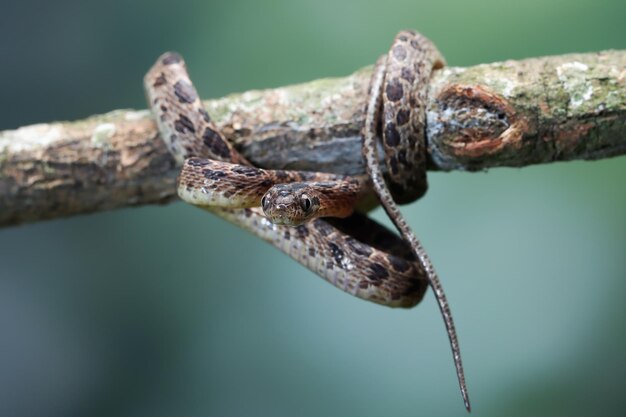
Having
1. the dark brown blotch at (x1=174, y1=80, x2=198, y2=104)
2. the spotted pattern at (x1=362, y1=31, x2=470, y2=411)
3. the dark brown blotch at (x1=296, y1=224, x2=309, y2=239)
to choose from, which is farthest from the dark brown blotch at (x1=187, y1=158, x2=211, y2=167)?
the spotted pattern at (x1=362, y1=31, x2=470, y2=411)

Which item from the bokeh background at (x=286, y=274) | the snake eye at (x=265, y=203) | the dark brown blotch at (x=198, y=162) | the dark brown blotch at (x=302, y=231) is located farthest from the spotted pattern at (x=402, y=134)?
the bokeh background at (x=286, y=274)

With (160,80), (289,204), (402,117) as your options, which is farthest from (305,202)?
(160,80)

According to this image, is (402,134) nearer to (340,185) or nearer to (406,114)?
(406,114)

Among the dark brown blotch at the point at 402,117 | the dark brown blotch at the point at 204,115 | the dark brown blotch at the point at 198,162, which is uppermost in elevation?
the dark brown blotch at the point at 204,115

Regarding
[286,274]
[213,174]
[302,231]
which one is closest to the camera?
[213,174]

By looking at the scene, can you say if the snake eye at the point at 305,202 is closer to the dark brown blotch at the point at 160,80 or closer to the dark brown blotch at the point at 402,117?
the dark brown blotch at the point at 402,117

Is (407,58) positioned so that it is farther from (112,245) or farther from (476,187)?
(112,245)

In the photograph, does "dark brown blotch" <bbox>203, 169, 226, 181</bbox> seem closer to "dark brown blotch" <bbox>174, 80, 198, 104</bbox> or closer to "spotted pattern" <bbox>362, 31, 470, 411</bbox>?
"dark brown blotch" <bbox>174, 80, 198, 104</bbox>
